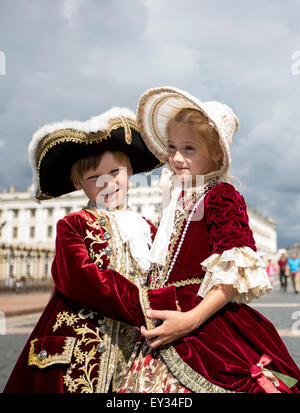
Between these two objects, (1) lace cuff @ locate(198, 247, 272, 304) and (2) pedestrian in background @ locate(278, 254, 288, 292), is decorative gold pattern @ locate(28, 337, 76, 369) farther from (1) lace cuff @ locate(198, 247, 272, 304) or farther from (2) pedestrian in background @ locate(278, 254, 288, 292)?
(2) pedestrian in background @ locate(278, 254, 288, 292)

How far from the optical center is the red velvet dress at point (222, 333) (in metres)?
1.45

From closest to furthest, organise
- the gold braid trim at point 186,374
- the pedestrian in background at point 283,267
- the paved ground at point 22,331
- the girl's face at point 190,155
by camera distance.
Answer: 1. the gold braid trim at point 186,374
2. the girl's face at point 190,155
3. the paved ground at point 22,331
4. the pedestrian in background at point 283,267

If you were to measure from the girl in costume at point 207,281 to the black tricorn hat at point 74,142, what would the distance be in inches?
9.9

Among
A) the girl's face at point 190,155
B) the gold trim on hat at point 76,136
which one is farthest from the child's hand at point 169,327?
the gold trim on hat at point 76,136

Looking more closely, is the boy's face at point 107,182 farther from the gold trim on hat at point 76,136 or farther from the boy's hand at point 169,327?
the boy's hand at point 169,327

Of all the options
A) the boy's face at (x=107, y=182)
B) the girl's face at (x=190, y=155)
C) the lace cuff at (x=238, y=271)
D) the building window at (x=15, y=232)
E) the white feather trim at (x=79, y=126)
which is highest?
the white feather trim at (x=79, y=126)

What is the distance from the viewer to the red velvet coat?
1.45 m

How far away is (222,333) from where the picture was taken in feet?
4.95

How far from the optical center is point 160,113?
1915mm

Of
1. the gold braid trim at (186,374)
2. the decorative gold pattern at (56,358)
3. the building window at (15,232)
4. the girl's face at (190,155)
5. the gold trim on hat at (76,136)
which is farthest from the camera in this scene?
the building window at (15,232)

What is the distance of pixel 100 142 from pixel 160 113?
31cm

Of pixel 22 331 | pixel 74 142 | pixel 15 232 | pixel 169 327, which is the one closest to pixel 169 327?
pixel 169 327

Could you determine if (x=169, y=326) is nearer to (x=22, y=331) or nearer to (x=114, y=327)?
(x=114, y=327)
